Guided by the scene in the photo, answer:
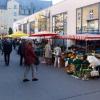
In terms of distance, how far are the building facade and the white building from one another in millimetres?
58043

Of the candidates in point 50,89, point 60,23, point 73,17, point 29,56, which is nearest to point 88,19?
point 73,17

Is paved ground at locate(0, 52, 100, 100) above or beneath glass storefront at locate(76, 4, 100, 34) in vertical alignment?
beneath

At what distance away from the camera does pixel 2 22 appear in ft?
343

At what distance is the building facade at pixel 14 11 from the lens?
10244 cm

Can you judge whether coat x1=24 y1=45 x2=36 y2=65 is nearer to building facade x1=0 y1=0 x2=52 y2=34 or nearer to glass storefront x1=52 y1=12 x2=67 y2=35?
glass storefront x1=52 y1=12 x2=67 y2=35

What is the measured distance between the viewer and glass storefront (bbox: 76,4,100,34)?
86.7 feet

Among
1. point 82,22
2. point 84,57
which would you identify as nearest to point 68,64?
point 84,57

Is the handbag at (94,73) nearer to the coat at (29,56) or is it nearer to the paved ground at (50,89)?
the paved ground at (50,89)

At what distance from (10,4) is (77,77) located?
88.4 meters

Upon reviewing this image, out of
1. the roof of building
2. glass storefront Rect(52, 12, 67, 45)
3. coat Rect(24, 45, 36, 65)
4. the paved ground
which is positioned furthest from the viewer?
the roof of building

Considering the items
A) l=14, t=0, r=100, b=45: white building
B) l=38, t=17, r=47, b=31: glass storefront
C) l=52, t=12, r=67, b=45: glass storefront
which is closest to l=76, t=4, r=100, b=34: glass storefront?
l=14, t=0, r=100, b=45: white building

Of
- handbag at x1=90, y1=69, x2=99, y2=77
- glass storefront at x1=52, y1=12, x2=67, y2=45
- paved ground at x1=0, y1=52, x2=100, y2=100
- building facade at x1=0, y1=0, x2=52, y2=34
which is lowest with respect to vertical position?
paved ground at x1=0, y1=52, x2=100, y2=100

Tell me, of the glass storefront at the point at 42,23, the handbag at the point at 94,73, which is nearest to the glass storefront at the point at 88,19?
the handbag at the point at 94,73

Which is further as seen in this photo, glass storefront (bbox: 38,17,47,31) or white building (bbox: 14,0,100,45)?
glass storefront (bbox: 38,17,47,31)
